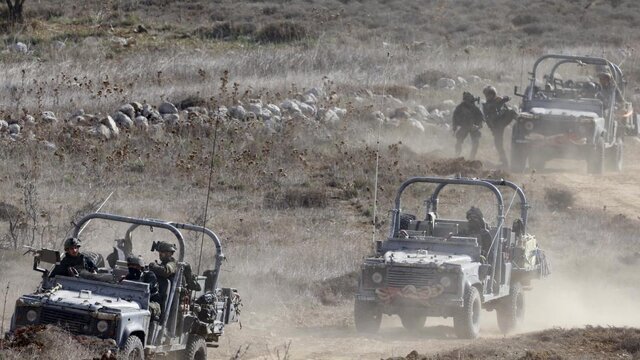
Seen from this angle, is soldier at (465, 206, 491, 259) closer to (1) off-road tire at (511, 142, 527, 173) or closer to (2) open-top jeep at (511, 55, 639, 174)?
(2) open-top jeep at (511, 55, 639, 174)

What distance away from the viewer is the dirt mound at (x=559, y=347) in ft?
41.8

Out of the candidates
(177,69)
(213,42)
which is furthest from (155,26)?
(177,69)

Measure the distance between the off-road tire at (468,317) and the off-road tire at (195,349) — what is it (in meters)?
3.59

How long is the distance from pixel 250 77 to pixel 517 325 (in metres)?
18.5

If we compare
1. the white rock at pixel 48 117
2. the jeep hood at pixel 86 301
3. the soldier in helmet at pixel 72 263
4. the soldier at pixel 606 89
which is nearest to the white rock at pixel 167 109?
the white rock at pixel 48 117

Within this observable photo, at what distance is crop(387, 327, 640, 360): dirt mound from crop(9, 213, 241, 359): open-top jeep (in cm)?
196

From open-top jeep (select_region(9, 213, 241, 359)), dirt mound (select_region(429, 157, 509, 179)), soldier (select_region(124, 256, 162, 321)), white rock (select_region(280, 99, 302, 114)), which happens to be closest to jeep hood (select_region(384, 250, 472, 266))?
open-top jeep (select_region(9, 213, 241, 359))

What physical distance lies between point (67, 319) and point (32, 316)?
0.33 m

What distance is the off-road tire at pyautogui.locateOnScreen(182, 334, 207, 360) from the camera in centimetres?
1258

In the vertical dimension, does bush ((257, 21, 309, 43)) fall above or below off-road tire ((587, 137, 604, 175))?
above

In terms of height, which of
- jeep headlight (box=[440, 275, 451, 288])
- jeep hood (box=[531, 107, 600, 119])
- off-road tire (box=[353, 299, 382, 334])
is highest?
jeep hood (box=[531, 107, 600, 119])

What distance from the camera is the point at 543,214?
80.0ft

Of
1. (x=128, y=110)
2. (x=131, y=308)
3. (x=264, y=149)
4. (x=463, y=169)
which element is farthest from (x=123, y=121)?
(x=131, y=308)

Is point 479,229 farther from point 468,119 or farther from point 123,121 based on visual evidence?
point 123,121
